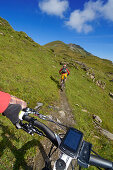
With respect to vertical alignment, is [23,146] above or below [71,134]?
below

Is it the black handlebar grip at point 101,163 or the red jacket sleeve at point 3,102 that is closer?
the black handlebar grip at point 101,163

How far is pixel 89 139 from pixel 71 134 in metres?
8.16

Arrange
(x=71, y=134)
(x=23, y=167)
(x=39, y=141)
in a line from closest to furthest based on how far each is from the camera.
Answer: (x=71, y=134)
(x=23, y=167)
(x=39, y=141)

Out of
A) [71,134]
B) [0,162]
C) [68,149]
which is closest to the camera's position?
[68,149]

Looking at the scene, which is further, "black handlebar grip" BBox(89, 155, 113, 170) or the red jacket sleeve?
the red jacket sleeve

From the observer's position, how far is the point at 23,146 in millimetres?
5547

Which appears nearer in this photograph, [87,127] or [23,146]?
[23,146]

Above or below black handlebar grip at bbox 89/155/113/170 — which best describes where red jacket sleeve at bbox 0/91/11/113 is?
above

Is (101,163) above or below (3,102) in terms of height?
below

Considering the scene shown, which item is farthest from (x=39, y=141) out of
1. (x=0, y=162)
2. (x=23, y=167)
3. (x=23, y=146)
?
(x=0, y=162)

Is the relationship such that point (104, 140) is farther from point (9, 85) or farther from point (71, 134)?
point (9, 85)

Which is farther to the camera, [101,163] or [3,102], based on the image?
[3,102]

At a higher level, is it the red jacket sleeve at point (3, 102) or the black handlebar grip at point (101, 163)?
the red jacket sleeve at point (3, 102)

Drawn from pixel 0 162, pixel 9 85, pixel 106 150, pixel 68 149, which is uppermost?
pixel 68 149
